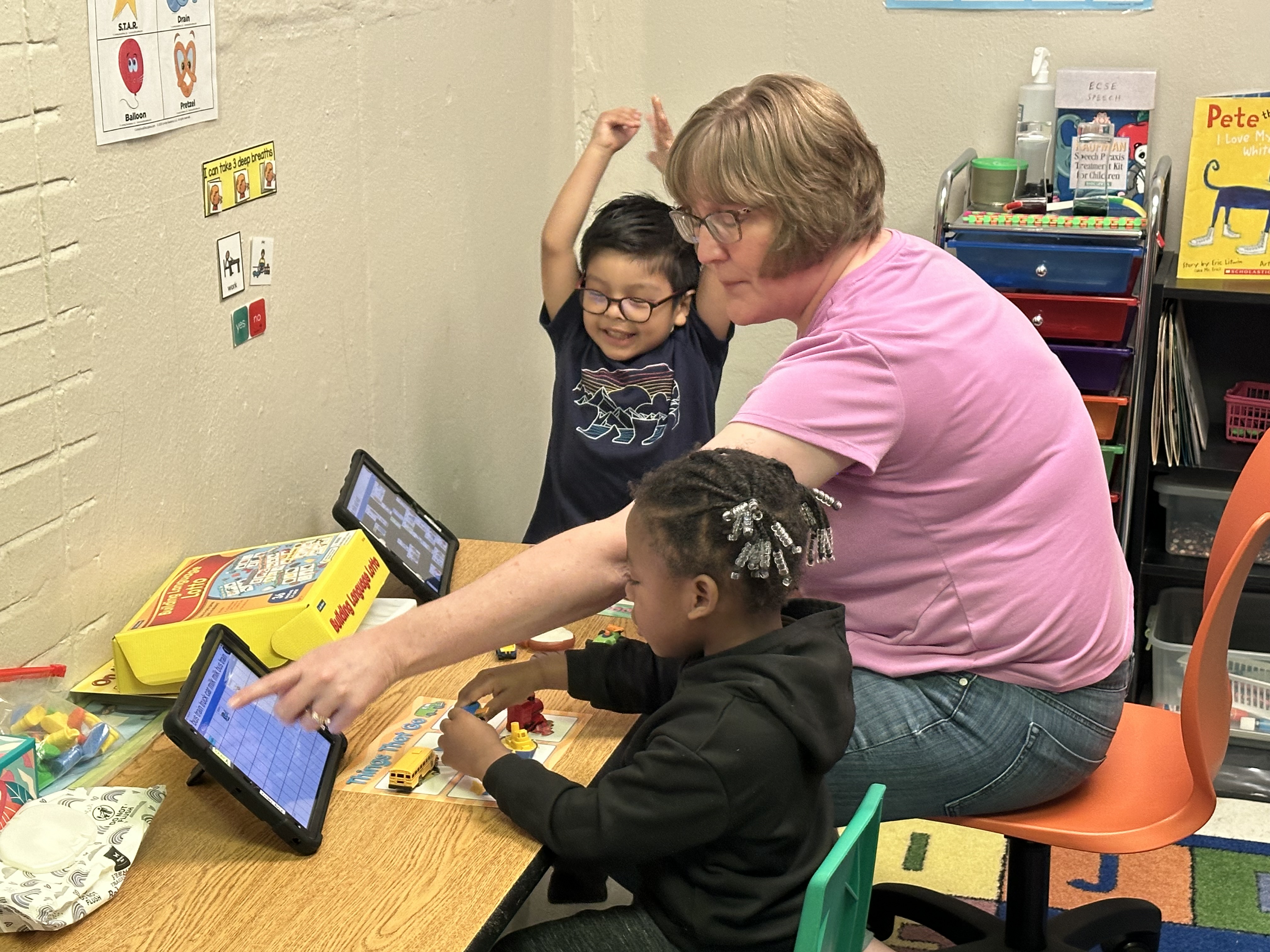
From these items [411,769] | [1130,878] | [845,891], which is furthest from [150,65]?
[1130,878]

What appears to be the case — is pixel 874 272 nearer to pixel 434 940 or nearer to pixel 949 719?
pixel 949 719

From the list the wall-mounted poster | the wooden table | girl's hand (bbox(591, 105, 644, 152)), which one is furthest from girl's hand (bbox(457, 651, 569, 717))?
girl's hand (bbox(591, 105, 644, 152))

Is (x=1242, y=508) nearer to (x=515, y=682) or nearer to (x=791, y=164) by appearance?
(x=791, y=164)

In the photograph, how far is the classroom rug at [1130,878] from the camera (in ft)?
7.77

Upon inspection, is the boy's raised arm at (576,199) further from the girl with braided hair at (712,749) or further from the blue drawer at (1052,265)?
the girl with braided hair at (712,749)

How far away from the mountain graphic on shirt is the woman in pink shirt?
65cm

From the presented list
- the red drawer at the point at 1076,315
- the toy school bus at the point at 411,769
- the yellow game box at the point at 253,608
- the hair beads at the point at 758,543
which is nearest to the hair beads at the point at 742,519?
the hair beads at the point at 758,543

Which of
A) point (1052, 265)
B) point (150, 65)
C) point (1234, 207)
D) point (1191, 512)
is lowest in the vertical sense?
point (1191, 512)

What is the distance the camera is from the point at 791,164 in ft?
5.28

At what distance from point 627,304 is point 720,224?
2.25 ft

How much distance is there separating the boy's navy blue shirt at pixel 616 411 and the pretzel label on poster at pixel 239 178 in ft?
2.13

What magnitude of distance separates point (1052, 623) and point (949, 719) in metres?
0.17

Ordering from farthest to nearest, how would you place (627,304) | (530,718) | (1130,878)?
(1130,878) → (627,304) → (530,718)

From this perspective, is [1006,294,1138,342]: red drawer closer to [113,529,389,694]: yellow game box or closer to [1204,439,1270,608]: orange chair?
[1204,439,1270,608]: orange chair
